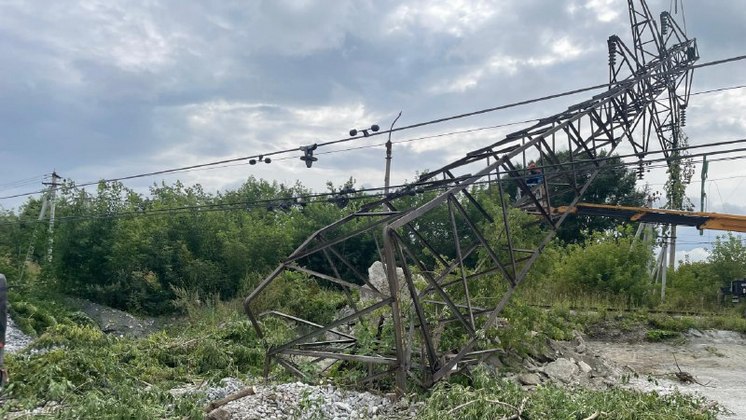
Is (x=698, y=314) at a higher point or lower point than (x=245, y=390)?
lower

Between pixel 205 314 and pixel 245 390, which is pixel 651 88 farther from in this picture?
pixel 205 314

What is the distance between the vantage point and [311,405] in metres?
8.09

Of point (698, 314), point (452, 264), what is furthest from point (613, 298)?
point (452, 264)

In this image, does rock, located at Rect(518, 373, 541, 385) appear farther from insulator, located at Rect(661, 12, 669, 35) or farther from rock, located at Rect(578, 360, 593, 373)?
insulator, located at Rect(661, 12, 669, 35)

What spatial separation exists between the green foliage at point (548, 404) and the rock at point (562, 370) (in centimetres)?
215

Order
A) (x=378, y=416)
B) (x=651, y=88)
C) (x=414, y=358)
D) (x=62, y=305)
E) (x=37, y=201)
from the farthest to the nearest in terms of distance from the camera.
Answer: (x=37, y=201) → (x=62, y=305) → (x=651, y=88) → (x=414, y=358) → (x=378, y=416)

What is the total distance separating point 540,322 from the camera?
504 inches

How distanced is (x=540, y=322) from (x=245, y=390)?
6.91 m

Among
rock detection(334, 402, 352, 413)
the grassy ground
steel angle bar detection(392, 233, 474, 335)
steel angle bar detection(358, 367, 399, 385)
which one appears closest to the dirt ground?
the grassy ground

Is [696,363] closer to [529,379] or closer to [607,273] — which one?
[607,273]

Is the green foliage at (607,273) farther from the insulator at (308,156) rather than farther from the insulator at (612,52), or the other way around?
the insulator at (308,156)

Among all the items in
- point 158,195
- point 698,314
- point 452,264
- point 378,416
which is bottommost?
point 698,314

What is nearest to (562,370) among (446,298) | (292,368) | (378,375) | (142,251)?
(446,298)

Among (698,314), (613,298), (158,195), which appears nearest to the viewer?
(698,314)
